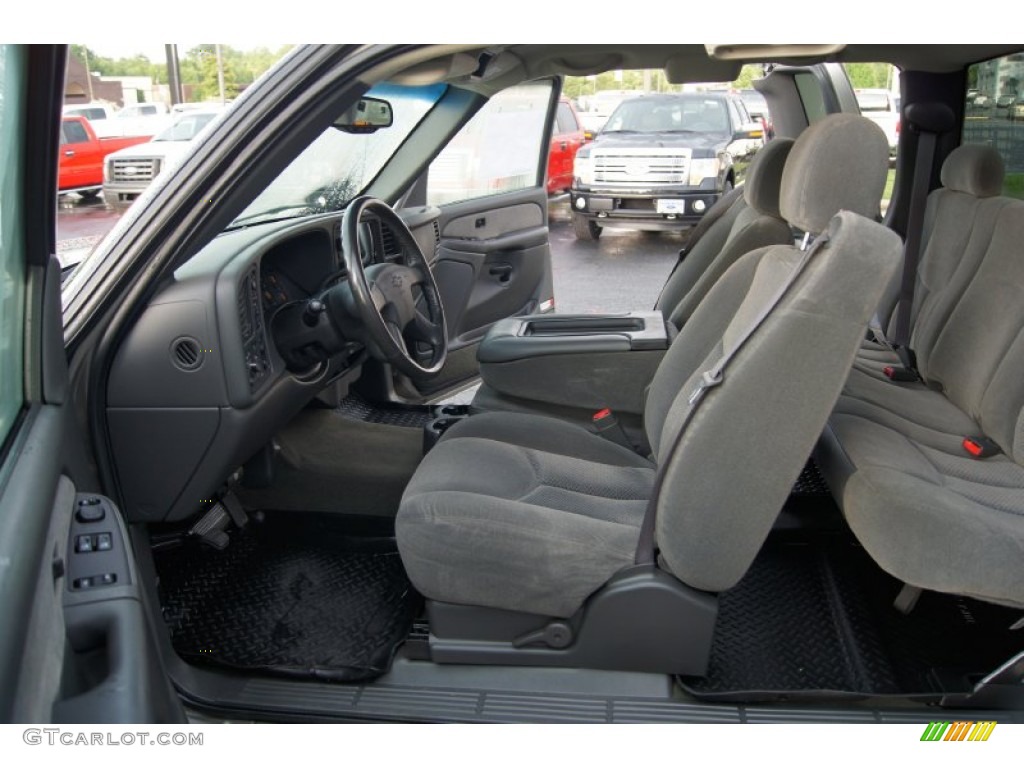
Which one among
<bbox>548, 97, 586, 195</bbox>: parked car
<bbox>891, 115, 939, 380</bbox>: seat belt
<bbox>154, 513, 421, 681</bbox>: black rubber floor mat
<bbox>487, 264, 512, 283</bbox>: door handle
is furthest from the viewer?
<bbox>548, 97, 586, 195</bbox>: parked car

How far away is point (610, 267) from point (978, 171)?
18.0 ft

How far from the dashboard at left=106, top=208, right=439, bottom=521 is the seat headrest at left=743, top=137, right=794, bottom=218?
1654 millimetres

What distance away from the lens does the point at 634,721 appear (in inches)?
71.2

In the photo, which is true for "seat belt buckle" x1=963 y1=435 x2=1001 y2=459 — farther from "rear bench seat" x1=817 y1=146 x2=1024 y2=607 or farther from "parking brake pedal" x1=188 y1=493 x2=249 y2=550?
"parking brake pedal" x1=188 y1=493 x2=249 y2=550

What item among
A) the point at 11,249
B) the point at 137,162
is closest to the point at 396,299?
the point at 11,249

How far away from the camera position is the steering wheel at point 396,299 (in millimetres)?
2100

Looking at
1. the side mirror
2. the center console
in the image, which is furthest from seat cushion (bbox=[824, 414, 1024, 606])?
the side mirror

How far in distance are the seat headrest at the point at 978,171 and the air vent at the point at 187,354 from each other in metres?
2.25

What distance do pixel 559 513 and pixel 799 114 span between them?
348cm

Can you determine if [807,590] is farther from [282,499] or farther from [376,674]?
[282,499]

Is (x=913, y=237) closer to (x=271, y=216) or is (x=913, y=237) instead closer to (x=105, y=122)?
(x=271, y=216)

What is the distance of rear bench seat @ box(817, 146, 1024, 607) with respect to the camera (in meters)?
1.76

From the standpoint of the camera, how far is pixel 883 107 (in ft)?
18.7

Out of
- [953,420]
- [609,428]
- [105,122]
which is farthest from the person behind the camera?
[105,122]
